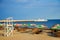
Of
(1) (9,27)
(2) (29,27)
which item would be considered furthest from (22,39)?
(2) (29,27)

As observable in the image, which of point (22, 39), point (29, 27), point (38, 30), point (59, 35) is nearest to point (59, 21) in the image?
point (29, 27)

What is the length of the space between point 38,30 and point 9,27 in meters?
1.69

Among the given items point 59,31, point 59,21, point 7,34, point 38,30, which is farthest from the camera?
point 59,21

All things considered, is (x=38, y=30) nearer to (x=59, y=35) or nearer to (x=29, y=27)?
(x=59, y=35)

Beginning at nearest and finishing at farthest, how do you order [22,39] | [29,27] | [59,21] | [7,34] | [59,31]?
[22,39]
[7,34]
[59,31]
[29,27]
[59,21]

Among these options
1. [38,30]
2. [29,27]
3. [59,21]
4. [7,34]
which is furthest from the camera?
[59,21]

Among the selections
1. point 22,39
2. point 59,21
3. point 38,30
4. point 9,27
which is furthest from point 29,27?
point 59,21

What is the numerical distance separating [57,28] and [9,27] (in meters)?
2.23

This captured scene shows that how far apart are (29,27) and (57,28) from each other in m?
4.74

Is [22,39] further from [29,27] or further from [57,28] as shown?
[29,27]

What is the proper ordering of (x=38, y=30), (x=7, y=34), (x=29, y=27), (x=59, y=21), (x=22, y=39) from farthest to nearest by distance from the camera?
(x=59, y=21) → (x=29, y=27) → (x=38, y=30) → (x=7, y=34) → (x=22, y=39)

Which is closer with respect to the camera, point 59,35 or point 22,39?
point 22,39

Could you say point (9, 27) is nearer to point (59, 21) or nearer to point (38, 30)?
point (38, 30)

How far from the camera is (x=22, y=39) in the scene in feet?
19.4
